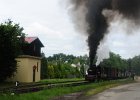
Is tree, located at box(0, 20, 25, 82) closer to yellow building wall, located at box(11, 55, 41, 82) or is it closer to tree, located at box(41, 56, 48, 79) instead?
yellow building wall, located at box(11, 55, 41, 82)

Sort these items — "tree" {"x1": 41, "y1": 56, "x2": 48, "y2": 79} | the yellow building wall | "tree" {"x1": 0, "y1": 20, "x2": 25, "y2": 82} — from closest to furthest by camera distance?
"tree" {"x1": 0, "y1": 20, "x2": 25, "y2": 82}
the yellow building wall
"tree" {"x1": 41, "y1": 56, "x2": 48, "y2": 79}

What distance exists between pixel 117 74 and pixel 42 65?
12.4 metres

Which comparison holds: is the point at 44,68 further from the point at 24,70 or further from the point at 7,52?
the point at 7,52

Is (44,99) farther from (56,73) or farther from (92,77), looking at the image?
(56,73)

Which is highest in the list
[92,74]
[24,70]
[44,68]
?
[44,68]

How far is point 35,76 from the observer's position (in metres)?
55.8

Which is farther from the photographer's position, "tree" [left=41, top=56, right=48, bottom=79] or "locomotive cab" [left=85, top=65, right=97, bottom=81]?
"tree" [left=41, top=56, right=48, bottom=79]

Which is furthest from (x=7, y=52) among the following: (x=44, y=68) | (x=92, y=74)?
(x=44, y=68)

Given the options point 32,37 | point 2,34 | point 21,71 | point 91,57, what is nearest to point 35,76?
point 21,71

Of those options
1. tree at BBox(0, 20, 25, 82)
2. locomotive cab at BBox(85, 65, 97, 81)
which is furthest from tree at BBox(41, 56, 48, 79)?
tree at BBox(0, 20, 25, 82)

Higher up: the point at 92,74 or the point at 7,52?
the point at 7,52

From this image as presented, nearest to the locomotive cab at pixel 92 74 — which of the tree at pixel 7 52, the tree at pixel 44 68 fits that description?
the tree at pixel 7 52

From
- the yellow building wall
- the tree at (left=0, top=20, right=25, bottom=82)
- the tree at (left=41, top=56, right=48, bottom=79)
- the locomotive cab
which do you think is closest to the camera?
the tree at (left=0, top=20, right=25, bottom=82)

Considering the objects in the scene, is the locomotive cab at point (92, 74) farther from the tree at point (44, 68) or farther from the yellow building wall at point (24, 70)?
the tree at point (44, 68)
